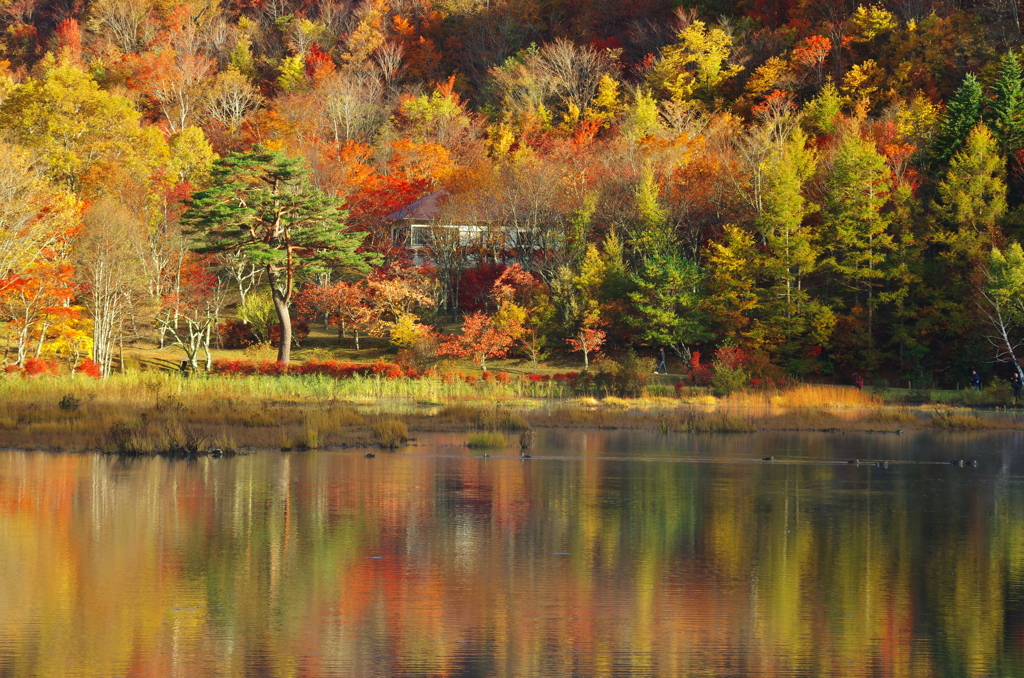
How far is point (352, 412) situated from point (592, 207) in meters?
29.3

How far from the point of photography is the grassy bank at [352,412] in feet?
87.5

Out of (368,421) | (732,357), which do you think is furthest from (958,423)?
(368,421)

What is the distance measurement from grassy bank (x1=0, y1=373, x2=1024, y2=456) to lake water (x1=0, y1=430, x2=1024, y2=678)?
3390 millimetres

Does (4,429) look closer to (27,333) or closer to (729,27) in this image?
(27,333)

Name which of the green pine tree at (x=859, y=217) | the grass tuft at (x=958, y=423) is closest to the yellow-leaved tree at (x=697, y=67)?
the green pine tree at (x=859, y=217)

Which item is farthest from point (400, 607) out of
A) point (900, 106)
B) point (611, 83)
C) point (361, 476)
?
point (611, 83)

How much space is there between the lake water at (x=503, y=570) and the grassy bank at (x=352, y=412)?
3390 millimetres

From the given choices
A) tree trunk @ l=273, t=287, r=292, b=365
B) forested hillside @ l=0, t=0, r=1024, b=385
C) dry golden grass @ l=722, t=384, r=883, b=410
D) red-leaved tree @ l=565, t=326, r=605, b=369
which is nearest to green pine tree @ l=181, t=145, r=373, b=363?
tree trunk @ l=273, t=287, r=292, b=365

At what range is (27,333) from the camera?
46250 millimetres

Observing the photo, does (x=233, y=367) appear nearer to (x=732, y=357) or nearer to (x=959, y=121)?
(x=732, y=357)

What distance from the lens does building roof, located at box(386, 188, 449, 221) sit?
66.7 meters

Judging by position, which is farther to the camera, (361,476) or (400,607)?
(361,476)

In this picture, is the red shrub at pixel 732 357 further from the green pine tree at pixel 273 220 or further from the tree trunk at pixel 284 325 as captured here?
the tree trunk at pixel 284 325

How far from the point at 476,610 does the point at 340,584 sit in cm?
176
